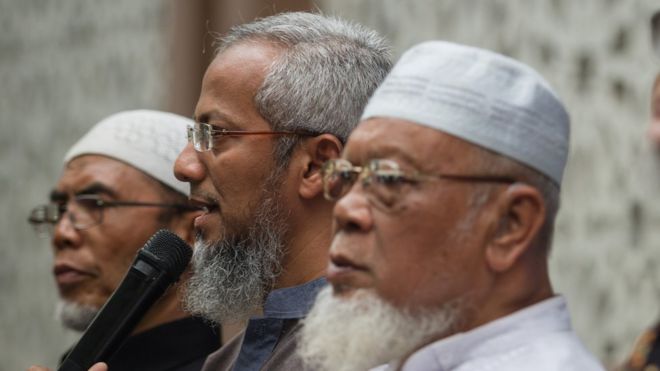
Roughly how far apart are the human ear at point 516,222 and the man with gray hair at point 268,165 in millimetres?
921

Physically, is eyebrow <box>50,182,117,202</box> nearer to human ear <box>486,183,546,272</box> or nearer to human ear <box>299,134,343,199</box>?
human ear <box>299,134,343,199</box>

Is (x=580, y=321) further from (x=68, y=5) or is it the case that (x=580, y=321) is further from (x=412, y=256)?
(x=68, y=5)

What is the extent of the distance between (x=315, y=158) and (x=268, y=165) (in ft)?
0.42

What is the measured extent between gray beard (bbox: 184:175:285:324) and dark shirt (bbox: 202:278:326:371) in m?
0.09

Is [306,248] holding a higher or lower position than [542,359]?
lower

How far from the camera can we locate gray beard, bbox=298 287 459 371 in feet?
9.21

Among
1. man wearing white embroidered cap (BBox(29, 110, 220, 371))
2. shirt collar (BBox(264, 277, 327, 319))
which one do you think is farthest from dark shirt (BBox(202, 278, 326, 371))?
man wearing white embroidered cap (BBox(29, 110, 220, 371))

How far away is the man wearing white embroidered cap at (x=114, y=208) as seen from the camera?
4.79 meters

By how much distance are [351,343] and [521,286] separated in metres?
0.38

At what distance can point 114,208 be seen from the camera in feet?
16.0

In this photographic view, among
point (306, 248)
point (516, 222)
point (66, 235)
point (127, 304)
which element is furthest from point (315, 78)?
point (66, 235)

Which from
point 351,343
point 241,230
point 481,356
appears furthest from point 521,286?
point 241,230

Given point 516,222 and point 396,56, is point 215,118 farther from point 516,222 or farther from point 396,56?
point 396,56

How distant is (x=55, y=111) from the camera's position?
9.43m
